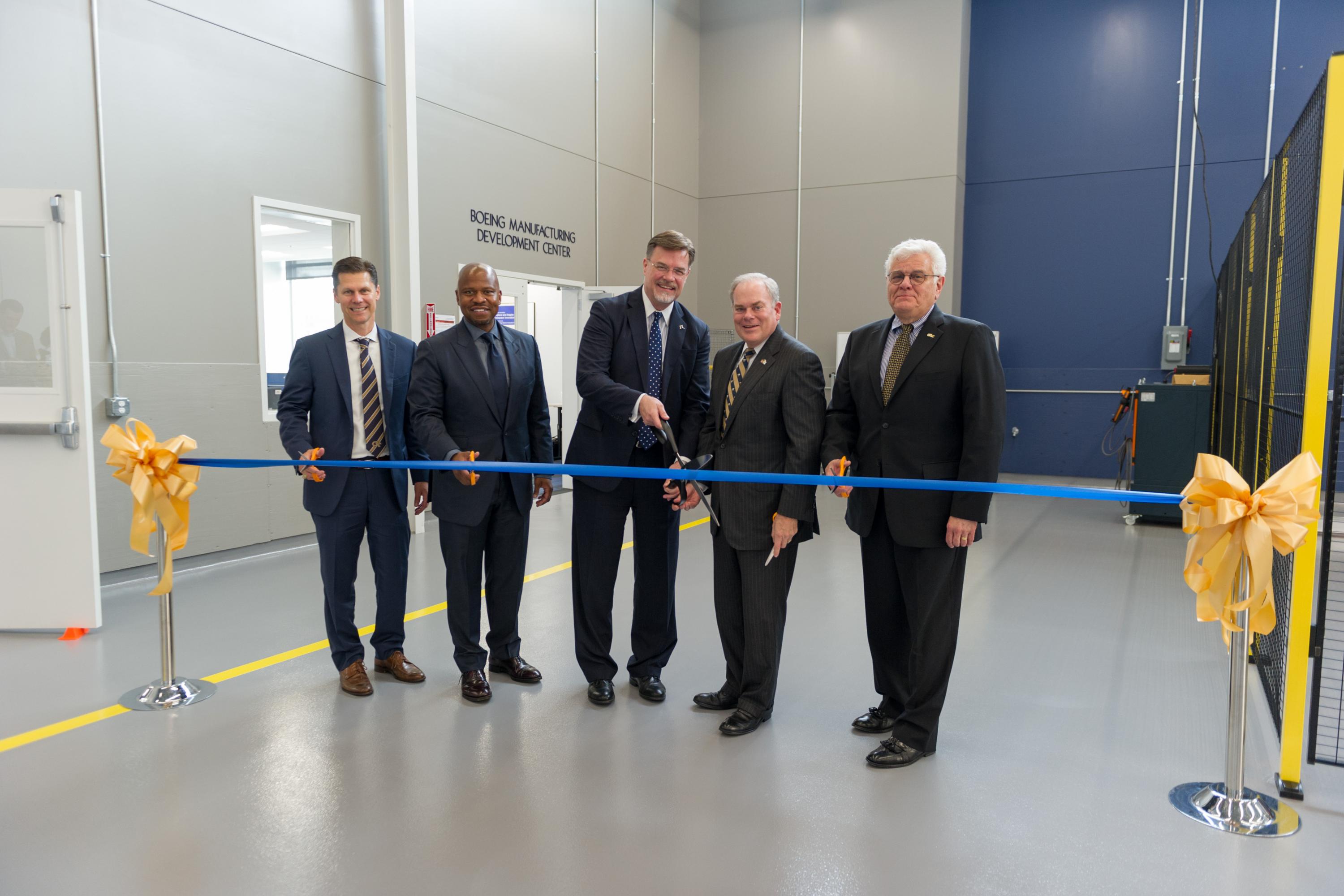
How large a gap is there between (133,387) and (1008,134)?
966 centimetres

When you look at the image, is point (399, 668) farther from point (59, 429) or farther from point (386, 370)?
point (59, 429)

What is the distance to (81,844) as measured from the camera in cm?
243

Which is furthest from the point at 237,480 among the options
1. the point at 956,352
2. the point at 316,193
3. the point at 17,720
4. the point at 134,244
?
the point at 956,352

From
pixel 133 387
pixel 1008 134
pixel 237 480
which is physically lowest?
pixel 237 480

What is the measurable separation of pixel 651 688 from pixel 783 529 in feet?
3.05

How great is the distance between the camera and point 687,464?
326 centimetres

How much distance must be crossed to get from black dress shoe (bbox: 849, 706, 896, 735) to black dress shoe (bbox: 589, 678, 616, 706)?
94 cm

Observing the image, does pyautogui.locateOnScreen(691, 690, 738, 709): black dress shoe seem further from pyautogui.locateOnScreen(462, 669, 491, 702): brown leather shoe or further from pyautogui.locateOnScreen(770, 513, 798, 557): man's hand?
pyautogui.locateOnScreen(462, 669, 491, 702): brown leather shoe

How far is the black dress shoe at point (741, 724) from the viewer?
3135mm

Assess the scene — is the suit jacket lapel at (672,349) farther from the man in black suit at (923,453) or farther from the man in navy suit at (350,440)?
the man in navy suit at (350,440)

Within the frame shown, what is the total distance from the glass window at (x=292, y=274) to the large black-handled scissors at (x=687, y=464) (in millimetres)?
3067

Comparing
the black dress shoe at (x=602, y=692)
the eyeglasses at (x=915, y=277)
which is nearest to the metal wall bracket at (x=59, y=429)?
the black dress shoe at (x=602, y=692)

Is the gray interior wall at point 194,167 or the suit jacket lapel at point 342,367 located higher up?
the gray interior wall at point 194,167

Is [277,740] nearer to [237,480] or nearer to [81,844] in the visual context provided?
[81,844]
